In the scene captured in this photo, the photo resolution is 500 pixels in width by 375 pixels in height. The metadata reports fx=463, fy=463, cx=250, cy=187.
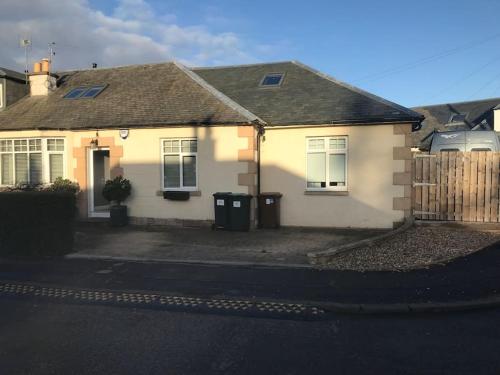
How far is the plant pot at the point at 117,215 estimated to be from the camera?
46.3ft

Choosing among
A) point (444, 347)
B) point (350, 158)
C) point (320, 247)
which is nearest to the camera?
point (444, 347)

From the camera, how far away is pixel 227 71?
18797 mm

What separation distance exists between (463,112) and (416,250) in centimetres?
3514

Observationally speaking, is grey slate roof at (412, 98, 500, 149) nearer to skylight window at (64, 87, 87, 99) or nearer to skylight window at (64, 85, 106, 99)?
skylight window at (64, 85, 106, 99)

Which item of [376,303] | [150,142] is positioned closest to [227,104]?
[150,142]

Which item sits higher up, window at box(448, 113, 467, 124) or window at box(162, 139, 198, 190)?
window at box(448, 113, 467, 124)

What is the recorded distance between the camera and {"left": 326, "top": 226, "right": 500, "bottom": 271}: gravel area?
337 inches

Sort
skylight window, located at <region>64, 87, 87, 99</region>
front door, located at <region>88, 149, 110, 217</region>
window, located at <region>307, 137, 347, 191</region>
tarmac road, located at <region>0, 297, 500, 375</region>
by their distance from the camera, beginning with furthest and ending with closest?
skylight window, located at <region>64, 87, 87, 99</region> → front door, located at <region>88, 149, 110, 217</region> → window, located at <region>307, 137, 347, 191</region> → tarmac road, located at <region>0, 297, 500, 375</region>

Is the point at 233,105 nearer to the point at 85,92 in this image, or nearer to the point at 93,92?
the point at 93,92

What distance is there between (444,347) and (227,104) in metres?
10.6

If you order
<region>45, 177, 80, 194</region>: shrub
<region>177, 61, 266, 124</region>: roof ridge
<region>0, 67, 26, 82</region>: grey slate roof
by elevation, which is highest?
<region>0, 67, 26, 82</region>: grey slate roof

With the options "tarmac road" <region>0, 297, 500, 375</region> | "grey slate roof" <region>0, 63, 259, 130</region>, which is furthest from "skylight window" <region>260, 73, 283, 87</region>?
"tarmac road" <region>0, 297, 500, 375</region>

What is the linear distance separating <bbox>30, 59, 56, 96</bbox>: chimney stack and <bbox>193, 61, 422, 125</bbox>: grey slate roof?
5903mm

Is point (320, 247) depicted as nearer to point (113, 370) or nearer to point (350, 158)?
point (350, 158)
